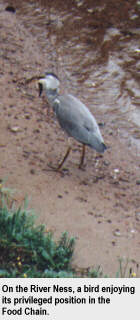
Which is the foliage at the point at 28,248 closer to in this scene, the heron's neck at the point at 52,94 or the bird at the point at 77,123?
the bird at the point at 77,123

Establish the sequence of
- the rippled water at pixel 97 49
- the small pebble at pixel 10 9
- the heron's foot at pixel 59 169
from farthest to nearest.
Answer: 1. the small pebble at pixel 10 9
2. the rippled water at pixel 97 49
3. the heron's foot at pixel 59 169

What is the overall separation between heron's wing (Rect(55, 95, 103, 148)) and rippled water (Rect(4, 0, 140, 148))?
1221 millimetres

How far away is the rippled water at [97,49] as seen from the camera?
6.66 m

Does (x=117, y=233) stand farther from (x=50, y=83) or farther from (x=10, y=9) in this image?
(x=10, y=9)

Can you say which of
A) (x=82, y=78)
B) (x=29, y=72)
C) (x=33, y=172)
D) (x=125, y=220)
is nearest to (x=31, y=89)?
(x=29, y=72)

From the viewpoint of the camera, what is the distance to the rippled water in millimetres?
6656

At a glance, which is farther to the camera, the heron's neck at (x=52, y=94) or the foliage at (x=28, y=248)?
the heron's neck at (x=52, y=94)

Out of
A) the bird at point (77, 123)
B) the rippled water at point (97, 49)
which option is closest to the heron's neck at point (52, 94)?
the bird at point (77, 123)

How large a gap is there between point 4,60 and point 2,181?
9.62 feet

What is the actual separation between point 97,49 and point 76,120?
3.10 meters

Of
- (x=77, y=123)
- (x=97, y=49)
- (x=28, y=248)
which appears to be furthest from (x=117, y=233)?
(x=97, y=49)

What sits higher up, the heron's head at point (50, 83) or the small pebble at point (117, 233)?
the heron's head at point (50, 83)

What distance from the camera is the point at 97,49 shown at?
7680mm

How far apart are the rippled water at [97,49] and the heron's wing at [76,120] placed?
122 centimetres
